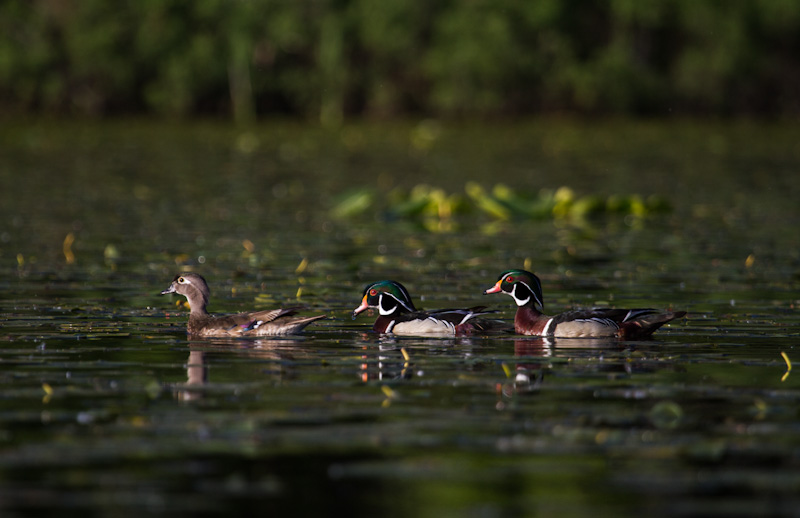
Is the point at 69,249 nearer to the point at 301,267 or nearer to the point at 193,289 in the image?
the point at 301,267

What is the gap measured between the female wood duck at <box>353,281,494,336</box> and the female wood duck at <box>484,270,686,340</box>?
1.14ft

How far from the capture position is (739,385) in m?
9.20

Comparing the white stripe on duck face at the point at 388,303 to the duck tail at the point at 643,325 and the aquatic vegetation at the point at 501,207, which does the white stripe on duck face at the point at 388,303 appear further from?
the aquatic vegetation at the point at 501,207

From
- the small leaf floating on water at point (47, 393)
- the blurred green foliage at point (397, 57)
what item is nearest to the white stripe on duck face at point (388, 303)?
the small leaf floating on water at point (47, 393)

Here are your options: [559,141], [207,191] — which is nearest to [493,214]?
[207,191]

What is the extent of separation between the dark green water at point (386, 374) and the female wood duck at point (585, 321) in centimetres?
24

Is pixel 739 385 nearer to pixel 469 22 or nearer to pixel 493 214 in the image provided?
pixel 493 214

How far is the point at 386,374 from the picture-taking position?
9.70m

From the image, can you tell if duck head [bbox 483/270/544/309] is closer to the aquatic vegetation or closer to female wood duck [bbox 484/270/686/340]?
female wood duck [bbox 484/270/686/340]

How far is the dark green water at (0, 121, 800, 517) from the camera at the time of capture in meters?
6.64

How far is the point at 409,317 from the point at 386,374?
208cm

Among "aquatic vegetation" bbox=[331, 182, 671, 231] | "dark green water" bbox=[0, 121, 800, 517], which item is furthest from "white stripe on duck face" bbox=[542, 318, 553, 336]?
"aquatic vegetation" bbox=[331, 182, 671, 231]

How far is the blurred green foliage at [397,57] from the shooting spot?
68.9 meters

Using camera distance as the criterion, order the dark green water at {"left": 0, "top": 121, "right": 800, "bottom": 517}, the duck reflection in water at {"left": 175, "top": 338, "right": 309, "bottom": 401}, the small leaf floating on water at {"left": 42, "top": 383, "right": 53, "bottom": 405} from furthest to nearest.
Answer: the duck reflection in water at {"left": 175, "top": 338, "right": 309, "bottom": 401} → the small leaf floating on water at {"left": 42, "top": 383, "right": 53, "bottom": 405} → the dark green water at {"left": 0, "top": 121, "right": 800, "bottom": 517}
